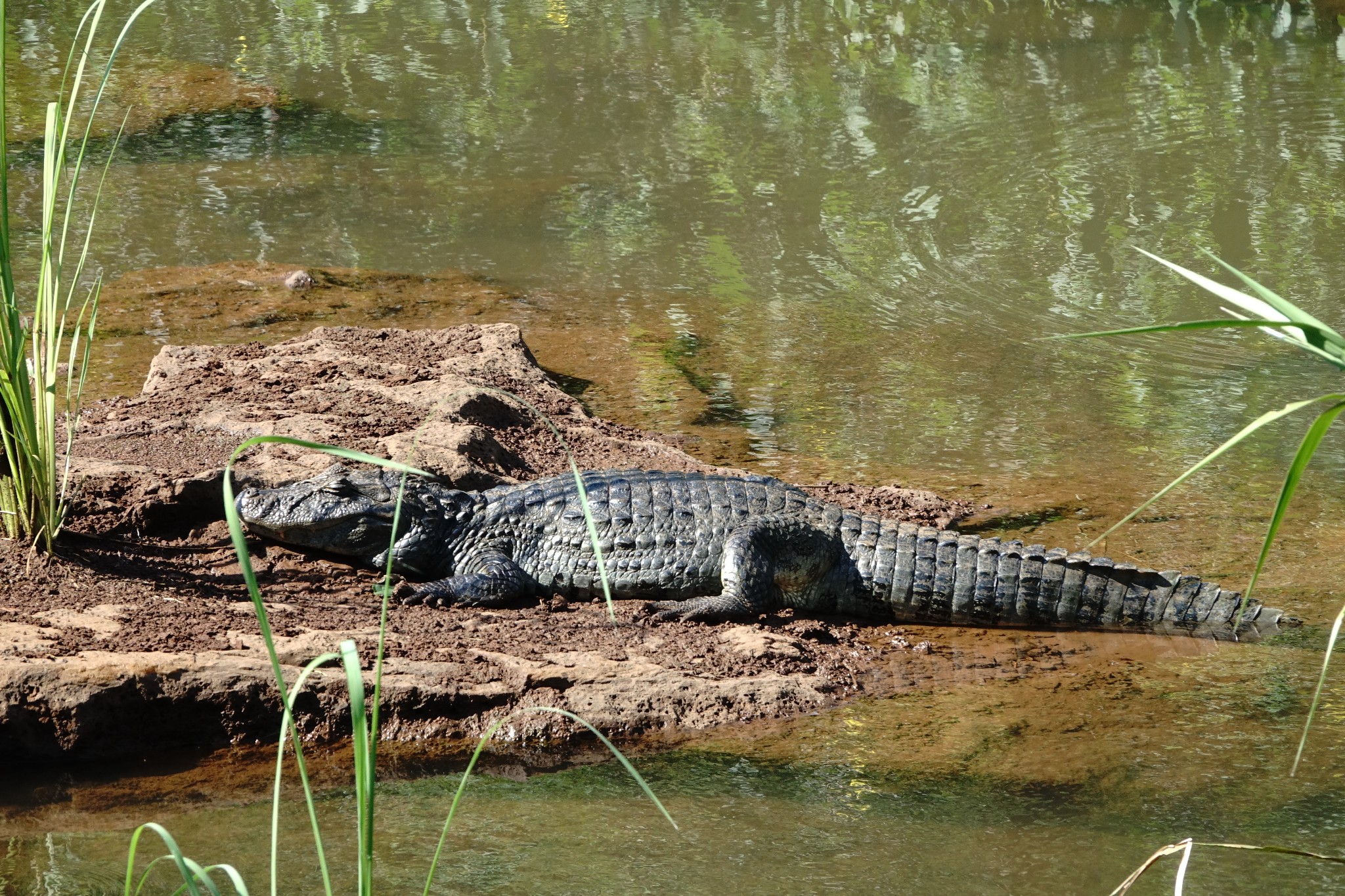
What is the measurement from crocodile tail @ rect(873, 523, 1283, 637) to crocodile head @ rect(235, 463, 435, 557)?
69.1 inches

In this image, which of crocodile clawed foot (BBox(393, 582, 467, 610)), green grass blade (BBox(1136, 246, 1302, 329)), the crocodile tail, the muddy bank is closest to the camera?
green grass blade (BBox(1136, 246, 1302, 329))

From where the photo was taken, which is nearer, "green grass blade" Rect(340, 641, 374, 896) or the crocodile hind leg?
"green grass blade" Rect(340, 641, 374, 896)

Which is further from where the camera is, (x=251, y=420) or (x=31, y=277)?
(x=31, y=277)

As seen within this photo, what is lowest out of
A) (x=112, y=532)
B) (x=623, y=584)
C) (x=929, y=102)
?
(x=623, y=584)

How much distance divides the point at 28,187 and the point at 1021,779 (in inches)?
374

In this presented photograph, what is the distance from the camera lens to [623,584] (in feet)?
16.0

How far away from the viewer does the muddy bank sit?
137 inches

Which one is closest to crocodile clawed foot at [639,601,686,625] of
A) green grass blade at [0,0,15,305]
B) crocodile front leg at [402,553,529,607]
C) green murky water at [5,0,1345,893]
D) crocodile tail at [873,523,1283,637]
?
crocodile front leg at [402,553,529,607]

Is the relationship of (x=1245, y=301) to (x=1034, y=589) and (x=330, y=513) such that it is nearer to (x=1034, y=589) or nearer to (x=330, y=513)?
(x=1034, y=589)

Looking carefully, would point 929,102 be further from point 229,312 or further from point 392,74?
point 229,312

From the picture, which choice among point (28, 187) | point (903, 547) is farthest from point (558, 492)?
point (28, 187)

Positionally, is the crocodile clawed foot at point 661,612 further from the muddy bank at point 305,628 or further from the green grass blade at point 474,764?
the green grass blade at point 474,764

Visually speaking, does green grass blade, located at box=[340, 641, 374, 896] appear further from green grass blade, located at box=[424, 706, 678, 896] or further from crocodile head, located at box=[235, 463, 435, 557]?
crocodile head, located at box=[235, 463, 435, 557]

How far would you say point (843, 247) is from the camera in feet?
30.9
